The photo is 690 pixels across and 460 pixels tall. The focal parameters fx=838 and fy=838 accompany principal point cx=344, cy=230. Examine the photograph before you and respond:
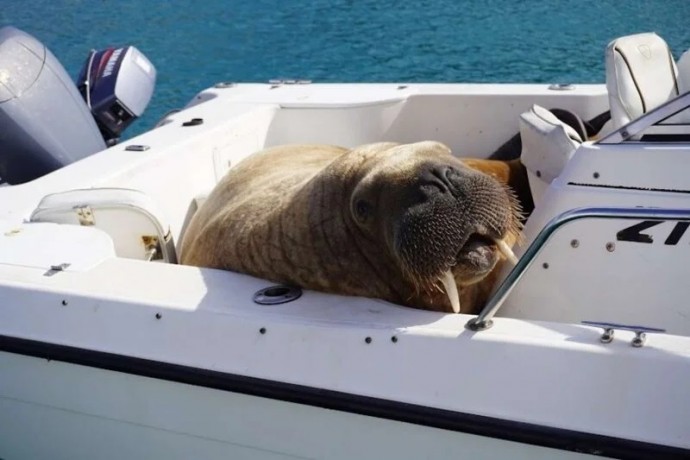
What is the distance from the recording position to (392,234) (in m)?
2.18

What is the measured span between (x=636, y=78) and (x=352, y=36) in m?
9.96

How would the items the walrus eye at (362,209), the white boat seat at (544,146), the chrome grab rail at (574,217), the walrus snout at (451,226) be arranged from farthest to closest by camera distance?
1. the white boat seat at (544,146)
2. the walrus eye at (362,209)
3. the walrus snout at (451,226)
4. the chrome grab rail at (574,217)

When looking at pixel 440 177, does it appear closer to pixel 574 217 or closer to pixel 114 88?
pixel 574 217

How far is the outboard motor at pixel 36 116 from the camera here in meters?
3.66

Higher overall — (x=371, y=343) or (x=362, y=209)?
(x=362, y=209)

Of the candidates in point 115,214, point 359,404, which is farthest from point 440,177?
point 115,214

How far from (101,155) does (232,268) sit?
3.86 feet

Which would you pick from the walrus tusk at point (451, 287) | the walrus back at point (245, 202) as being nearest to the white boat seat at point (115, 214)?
the walrus back at point (245, 202)

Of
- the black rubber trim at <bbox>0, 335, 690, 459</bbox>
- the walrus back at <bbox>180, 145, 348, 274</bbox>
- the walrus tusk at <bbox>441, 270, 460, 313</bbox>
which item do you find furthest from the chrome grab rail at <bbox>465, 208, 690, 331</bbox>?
the walrus back at <bbox>180, 145, 348, 274</bbox>

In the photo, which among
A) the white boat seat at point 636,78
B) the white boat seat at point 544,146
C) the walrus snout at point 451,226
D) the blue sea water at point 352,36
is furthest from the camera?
the blue sea water at point 352,36

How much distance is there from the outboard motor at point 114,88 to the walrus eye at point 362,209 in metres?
2.47

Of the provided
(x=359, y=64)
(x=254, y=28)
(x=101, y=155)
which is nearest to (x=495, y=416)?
(x=101, y=155)

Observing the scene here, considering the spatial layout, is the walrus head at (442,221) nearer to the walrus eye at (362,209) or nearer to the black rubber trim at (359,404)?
the walrus eye at (362,209)

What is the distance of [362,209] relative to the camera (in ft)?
7.61
